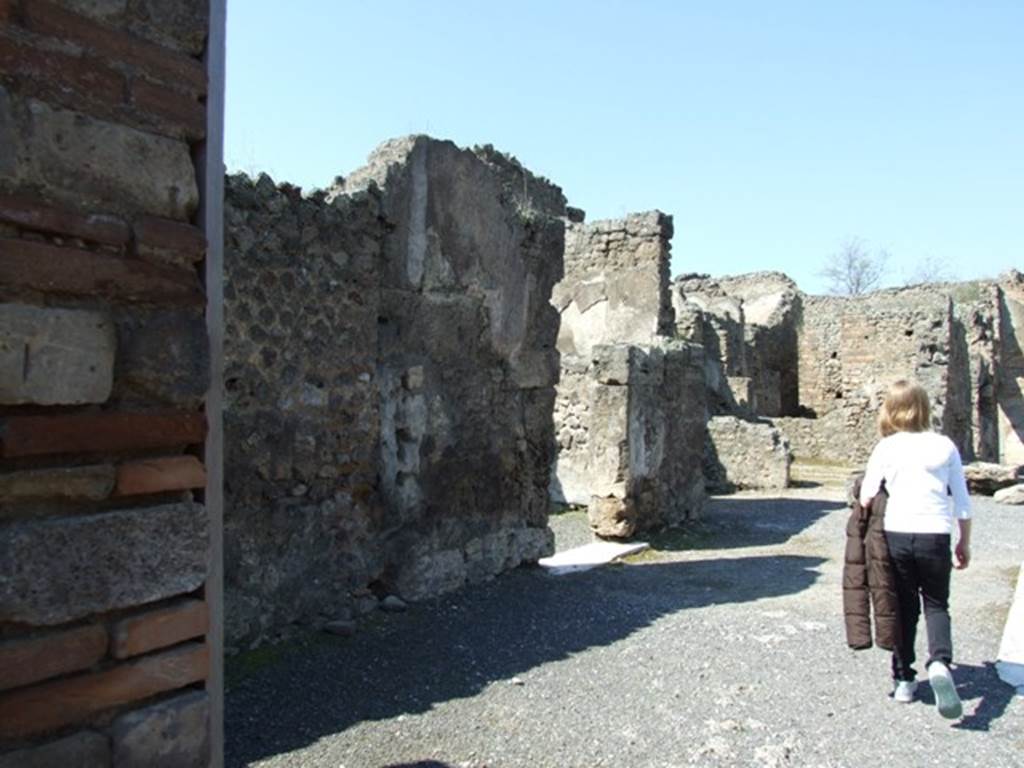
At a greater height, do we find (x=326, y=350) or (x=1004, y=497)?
(x=326, y=350)

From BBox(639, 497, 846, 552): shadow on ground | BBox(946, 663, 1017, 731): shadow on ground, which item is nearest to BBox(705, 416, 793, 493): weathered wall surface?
BBox(639, 497, 846, 552): shadow on ground

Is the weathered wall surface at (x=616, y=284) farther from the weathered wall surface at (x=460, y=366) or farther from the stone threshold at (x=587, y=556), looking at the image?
the weathered wall surface at (x=460, y=366)

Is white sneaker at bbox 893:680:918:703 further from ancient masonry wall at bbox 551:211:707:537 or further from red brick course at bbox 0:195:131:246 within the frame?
ancient masonry wall at bbox 551:211:707:537

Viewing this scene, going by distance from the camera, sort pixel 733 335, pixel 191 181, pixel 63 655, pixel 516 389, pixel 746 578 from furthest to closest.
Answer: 1. pixel 733 335
2. pixel 746 578
3. pixel 516 389
4. pixel 191 181
5. pixel 63 655

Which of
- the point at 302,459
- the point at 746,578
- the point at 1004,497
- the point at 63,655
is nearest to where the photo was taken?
the point at 63,655

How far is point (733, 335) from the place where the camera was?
20.8m

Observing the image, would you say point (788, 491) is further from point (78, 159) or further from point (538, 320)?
point (78, 159)

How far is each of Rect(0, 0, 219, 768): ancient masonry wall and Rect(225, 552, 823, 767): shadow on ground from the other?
1670 millimetres

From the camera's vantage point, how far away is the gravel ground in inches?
141

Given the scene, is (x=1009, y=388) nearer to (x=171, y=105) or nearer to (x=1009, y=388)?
(x=1009, y=388)

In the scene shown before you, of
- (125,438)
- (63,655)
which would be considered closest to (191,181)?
(125,438)

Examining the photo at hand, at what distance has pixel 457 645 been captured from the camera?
4.92 m

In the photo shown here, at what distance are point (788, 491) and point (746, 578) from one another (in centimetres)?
707

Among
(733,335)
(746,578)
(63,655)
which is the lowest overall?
(746,578)
